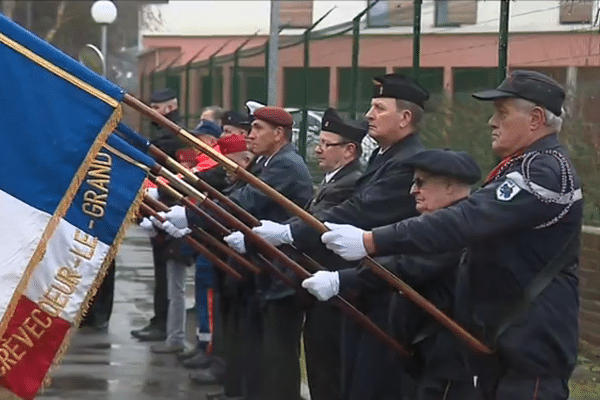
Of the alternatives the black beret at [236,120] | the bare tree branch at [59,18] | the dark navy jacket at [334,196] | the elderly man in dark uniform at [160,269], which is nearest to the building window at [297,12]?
the bare tree branch at [59,18]

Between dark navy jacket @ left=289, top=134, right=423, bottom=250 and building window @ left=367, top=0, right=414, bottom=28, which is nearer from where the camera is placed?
dark navy jacket @ left=289, top=134, right=423, bottom=250

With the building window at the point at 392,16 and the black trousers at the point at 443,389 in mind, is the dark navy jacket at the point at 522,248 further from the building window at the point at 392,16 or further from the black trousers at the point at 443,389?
the building window at the point at 392,16

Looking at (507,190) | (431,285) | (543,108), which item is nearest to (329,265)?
(431,285)

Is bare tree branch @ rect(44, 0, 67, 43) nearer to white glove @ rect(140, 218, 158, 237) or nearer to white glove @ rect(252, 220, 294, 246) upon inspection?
white glove @ rect(140, 218, 158, 237)

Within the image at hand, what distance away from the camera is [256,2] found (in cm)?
4891

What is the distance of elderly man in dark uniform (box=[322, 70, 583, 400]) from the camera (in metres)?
5.23

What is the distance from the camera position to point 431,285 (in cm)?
616

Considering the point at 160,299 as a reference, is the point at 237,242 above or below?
above

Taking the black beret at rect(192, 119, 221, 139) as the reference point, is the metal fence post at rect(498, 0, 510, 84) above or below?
above

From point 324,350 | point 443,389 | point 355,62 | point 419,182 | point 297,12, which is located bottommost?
→ point 297,12

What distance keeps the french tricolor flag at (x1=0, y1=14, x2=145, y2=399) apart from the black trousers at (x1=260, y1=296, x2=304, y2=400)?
238 centimetres

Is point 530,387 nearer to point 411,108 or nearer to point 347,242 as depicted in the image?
point 347,242

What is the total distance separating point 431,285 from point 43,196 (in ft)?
5.40

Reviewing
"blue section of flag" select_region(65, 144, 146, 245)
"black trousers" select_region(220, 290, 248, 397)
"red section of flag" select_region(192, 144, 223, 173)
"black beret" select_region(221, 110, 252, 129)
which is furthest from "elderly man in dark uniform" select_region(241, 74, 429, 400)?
"black beret" select_region(221, 110, 252, 129)
